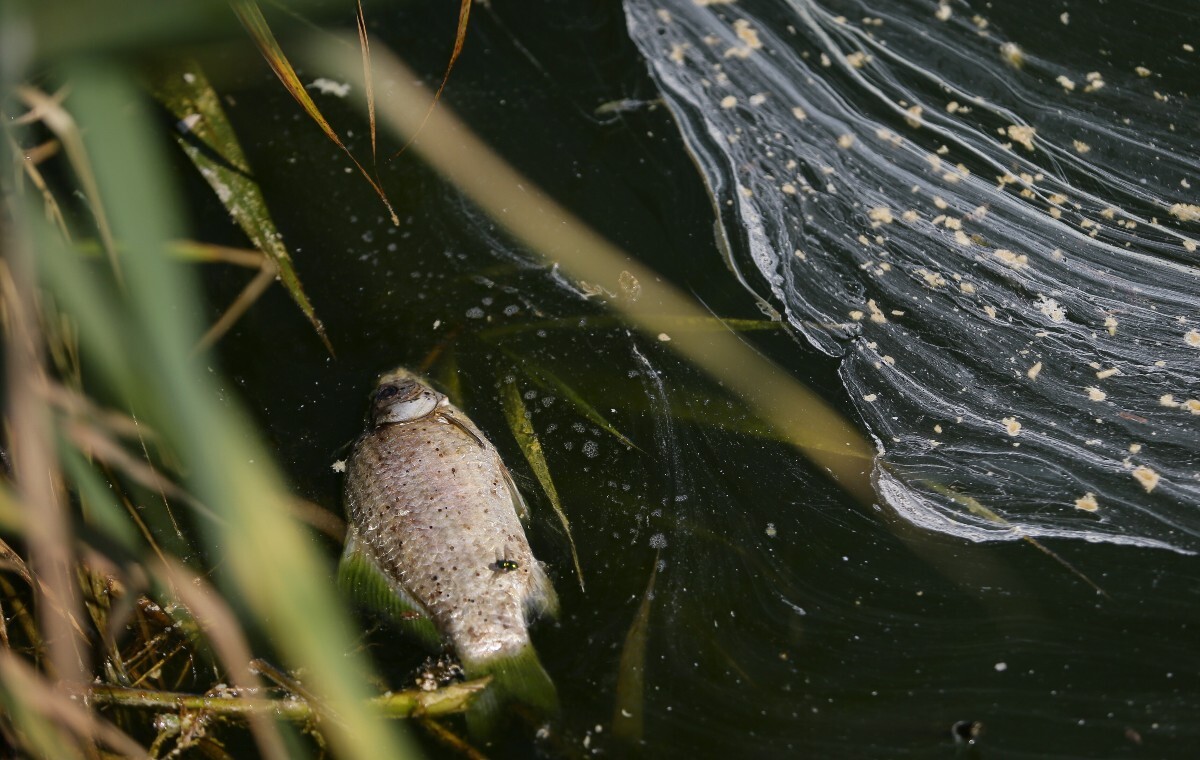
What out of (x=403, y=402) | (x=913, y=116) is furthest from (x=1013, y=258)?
(x=403, y=402)

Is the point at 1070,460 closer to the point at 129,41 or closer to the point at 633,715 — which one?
the point at 633,715

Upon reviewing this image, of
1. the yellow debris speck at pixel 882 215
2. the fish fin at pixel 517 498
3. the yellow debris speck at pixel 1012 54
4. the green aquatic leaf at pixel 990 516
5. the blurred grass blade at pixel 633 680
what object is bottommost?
the blurred grass blade at pixel 633 680

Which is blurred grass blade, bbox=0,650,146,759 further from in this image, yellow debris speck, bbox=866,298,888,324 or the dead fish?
yellow debris speck, bbox=866,298,888,324

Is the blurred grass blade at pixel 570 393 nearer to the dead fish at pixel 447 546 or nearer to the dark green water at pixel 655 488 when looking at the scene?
the dark green water at pixel 655 488

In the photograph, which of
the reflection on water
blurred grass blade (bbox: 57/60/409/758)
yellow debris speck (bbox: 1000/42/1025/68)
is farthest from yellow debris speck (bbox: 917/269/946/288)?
blurred grass blade (bbox: 57/60/409/758)

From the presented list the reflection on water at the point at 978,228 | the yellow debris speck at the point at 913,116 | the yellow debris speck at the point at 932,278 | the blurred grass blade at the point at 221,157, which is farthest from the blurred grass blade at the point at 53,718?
the yellow debris speck at the point at 913,116

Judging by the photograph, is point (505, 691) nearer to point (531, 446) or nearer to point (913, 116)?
point (531, 446)
